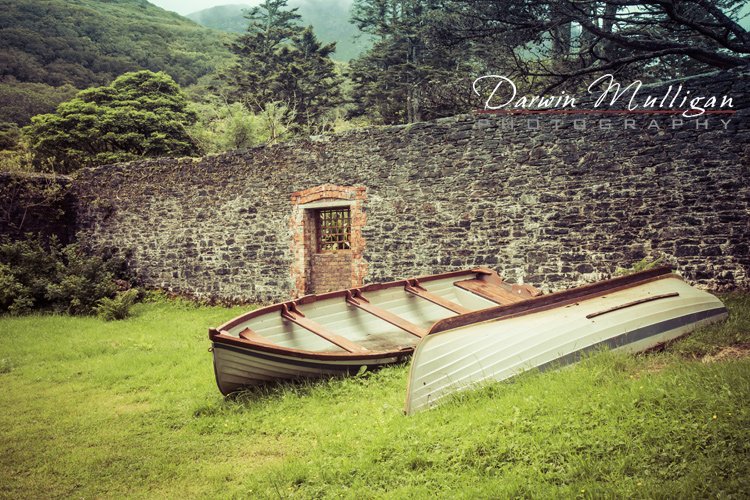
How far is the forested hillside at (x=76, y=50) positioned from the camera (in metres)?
23.4

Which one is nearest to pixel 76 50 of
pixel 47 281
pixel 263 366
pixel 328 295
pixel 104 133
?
pixel 104 133

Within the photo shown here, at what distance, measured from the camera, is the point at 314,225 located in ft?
30.7

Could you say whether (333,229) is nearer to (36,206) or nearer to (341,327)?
(341,327)

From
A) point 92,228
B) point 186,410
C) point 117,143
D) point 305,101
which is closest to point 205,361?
point 186,410

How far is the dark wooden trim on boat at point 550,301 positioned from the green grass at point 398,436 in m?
0.55

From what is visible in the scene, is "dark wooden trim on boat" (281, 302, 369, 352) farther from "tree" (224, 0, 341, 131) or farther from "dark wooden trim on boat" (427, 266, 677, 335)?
"tree" (224, 0, 341, 131)

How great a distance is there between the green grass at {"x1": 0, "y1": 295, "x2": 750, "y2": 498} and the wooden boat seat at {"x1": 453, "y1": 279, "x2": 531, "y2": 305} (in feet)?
6.47

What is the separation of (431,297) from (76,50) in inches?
1226

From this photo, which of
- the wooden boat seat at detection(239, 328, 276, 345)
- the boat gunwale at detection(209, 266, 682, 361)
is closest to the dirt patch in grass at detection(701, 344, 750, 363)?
the boat gunwale at detection(209, 266, 682, 361)

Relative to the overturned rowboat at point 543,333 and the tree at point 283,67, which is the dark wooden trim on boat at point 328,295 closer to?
the overturned rowboat at point 543,333

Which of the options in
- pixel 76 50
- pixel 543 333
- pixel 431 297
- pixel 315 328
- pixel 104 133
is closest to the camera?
pixel 543 333

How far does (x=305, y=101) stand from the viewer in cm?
2261

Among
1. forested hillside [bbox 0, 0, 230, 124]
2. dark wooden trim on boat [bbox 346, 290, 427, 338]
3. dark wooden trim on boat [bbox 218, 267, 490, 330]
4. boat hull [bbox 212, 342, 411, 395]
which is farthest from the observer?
forested hillside [bbox 0, 0, 230, 124]

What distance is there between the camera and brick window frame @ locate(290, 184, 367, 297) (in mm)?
8625
